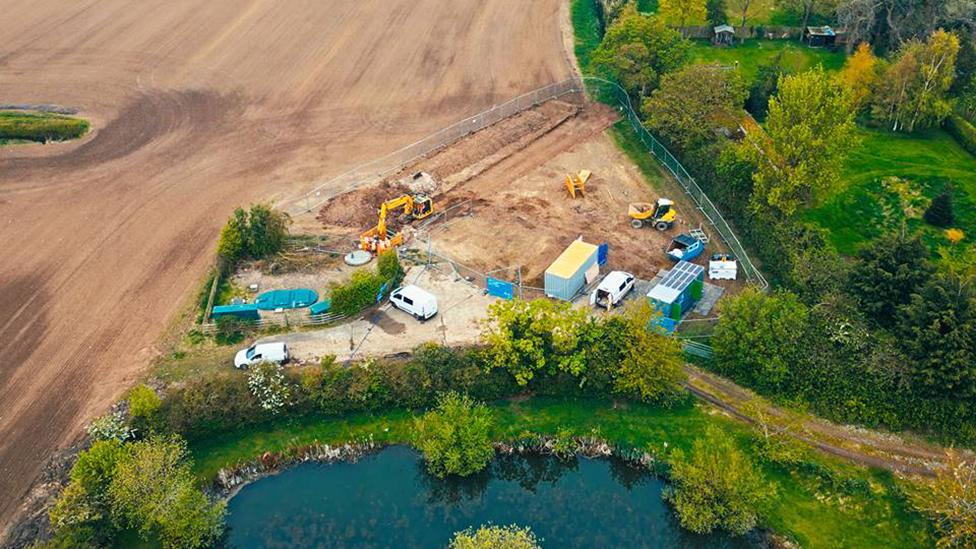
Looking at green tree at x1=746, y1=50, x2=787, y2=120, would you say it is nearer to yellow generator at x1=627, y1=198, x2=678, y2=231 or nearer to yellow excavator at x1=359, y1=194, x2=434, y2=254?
yellow generator at x1=627, y1=198, x2=678, y2=231

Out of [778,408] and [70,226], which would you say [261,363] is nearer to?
[70,226]

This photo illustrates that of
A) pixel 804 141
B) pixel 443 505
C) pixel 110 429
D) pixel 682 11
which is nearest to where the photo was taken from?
pixel 110 429

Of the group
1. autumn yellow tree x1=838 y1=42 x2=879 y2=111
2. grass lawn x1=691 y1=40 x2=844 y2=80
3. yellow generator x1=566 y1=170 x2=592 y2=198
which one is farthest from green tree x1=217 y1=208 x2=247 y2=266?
autumn yellow tree x1=838 y1=42 x2=879 y2=111

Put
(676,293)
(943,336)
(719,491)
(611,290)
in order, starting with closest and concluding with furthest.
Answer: (719,491), (943,336), (676,293), (611,290)

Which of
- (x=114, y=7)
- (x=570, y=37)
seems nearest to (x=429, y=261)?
(x=570, y=37)

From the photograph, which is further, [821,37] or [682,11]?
[821,37]

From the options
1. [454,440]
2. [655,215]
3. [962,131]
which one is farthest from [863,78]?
[454,440]

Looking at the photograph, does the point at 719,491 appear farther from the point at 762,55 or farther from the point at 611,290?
the point at 762,55
